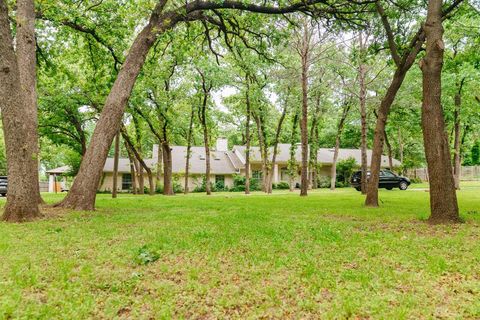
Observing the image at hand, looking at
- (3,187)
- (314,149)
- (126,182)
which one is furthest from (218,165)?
(3,187)

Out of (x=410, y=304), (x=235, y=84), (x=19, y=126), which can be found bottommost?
(x=410, y=304)

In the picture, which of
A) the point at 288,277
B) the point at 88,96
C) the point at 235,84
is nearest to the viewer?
the point at 288,277

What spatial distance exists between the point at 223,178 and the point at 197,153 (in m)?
4.90

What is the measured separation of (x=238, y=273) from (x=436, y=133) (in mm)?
6294

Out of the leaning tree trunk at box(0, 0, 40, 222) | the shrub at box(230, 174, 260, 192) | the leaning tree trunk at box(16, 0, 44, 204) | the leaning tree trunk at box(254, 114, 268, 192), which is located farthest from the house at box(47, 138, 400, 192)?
the leaning tree trunk at box(0, 0, 40, 222)

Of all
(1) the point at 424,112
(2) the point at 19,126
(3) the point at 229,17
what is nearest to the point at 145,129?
(3) the point at 229,17

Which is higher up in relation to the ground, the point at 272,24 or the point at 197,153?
the point at 272,24

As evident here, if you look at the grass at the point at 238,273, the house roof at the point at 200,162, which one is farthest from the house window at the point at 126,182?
the grass at the point at 238,273

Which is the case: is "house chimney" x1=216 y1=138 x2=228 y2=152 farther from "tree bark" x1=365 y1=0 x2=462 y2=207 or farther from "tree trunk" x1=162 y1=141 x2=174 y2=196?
"tree bark" x1=365 y1=0 x2=462 y2=207

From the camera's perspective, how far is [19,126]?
8.08 meters

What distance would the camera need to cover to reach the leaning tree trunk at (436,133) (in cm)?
798

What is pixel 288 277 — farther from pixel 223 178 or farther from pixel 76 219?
pixel 223 178

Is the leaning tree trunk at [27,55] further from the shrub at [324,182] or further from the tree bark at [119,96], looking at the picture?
the shrub at [324,182]

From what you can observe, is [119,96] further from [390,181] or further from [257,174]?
[257,174]
